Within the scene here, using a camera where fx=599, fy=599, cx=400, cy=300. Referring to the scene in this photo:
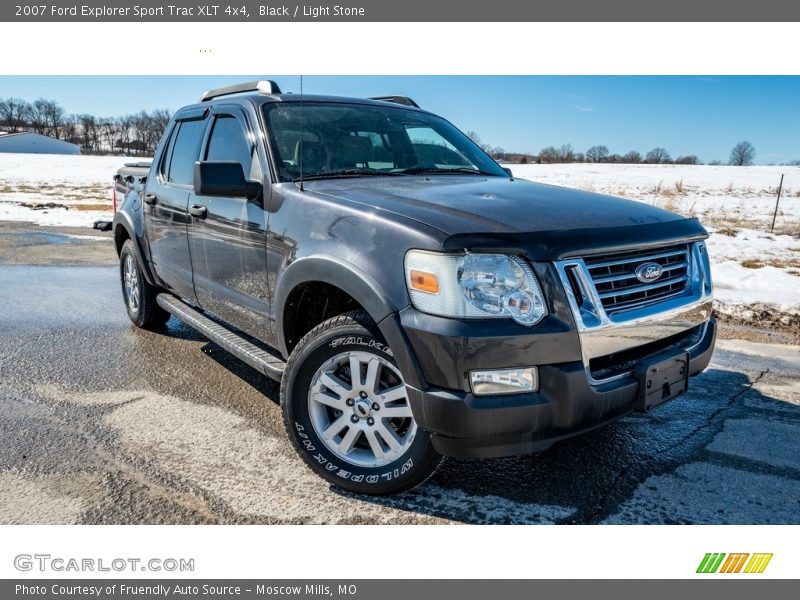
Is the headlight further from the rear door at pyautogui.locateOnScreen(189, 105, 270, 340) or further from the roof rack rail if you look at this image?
the roof rack rail

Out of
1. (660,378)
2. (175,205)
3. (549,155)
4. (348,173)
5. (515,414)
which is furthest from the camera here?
(549,155)

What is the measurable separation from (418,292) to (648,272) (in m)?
1.09

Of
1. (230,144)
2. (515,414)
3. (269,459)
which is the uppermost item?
(230,144)

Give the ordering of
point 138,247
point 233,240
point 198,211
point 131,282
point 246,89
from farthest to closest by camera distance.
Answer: point 131,282, point 138,247, point 246,89, point 198,211, point 233,240

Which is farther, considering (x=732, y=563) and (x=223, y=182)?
(x=223, y=182)

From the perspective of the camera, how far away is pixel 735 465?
3.14 meters

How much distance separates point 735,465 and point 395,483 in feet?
6.04

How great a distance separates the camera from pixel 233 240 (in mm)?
3580

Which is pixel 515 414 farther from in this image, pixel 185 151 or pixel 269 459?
pixel 185 151

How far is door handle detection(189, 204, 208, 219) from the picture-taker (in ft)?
12.7

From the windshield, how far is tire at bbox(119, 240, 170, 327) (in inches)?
94.5

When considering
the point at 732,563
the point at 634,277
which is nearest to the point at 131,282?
the point at 634,277

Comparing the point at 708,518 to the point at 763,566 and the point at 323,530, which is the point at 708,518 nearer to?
the point at 763,566

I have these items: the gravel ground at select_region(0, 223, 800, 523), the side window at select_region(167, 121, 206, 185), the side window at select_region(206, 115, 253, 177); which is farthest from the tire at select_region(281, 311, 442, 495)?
the side window at select_region(167, 121, 206, 185)
